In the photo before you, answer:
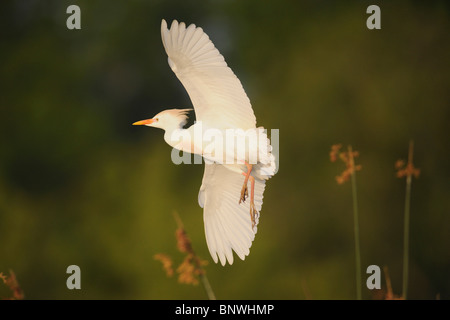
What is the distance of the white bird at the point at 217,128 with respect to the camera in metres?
2.49

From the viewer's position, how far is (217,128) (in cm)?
277

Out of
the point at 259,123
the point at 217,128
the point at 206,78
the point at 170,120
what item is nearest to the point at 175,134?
the point at 170,120

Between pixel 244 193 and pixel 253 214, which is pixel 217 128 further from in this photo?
pixel 253 214

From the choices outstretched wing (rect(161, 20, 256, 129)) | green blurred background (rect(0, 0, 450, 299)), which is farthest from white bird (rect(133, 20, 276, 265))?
green blurred background (rect(0, 0, 450, 299))

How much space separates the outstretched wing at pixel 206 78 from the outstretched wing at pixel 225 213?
0.97ft

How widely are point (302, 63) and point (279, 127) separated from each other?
1.37m

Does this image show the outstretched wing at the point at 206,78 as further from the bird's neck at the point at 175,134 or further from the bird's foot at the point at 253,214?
the bird's foot at the point at 253,214

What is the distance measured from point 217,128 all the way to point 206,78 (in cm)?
26

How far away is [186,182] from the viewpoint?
6.78 metres

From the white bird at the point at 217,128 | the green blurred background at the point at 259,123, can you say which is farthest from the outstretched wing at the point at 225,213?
the green blurred background at the point at 259,123
